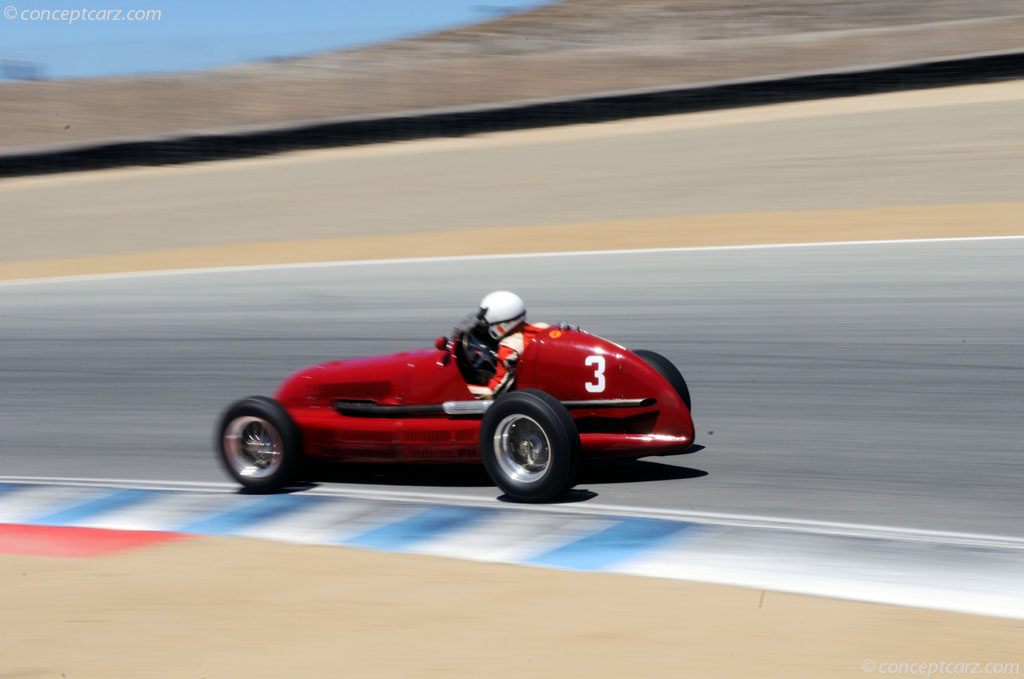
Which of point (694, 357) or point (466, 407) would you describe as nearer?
point (466, 407)

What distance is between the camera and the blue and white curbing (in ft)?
15.8

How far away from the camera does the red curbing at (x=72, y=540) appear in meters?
5.96

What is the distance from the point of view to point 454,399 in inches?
257

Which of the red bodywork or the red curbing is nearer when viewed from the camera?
the red curbing

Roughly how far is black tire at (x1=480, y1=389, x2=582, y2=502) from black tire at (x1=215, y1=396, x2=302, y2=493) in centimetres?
123

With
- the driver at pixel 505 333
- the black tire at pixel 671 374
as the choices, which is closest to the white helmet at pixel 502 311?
the driver at pixel 505 333

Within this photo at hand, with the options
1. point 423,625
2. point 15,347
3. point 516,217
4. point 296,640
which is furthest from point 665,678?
point 516,217

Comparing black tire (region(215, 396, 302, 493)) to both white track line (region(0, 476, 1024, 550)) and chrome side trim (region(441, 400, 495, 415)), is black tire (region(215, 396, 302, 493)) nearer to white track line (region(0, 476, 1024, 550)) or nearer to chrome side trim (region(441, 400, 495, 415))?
white track line (region(0, 476, 1024, 550))

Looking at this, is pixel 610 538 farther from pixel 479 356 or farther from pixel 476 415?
pixel 479 356

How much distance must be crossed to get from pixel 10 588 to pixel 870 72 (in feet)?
51.3

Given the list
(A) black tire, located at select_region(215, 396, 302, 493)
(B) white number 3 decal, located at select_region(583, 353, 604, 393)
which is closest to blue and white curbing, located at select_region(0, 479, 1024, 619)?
(A) black tire, located at select_region(215, 396, 302, 493)

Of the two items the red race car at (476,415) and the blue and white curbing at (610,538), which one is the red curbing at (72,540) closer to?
the blue and white curbing at (610,538)

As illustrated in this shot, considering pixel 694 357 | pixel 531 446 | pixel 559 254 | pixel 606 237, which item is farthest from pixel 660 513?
pixel 606 237

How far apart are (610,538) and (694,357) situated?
3135 mm
